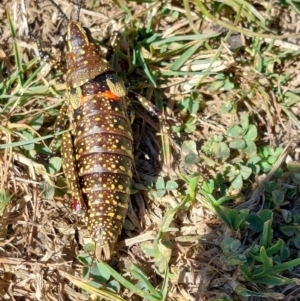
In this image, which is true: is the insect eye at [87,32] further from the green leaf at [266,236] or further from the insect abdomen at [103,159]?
the green leaf at [266,236]

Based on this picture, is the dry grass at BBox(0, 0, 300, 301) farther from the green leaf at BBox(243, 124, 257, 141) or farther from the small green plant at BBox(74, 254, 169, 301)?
the green leaf at BBox(243, 124, 257, 141)

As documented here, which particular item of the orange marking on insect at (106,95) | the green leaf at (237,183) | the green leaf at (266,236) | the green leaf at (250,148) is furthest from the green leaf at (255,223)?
the orange marking on insect at (106,95)

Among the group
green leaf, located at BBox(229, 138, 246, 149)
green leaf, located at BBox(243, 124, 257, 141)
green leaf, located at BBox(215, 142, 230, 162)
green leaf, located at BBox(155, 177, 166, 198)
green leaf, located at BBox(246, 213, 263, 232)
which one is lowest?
green leaf, located at BBox(246, 213, 263, 232)

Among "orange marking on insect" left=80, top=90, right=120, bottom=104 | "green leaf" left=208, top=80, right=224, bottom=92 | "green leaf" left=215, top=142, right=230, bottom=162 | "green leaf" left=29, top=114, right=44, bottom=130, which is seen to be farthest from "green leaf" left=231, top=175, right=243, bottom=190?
"green leaf" left=29, top=114, right=44, bottom=130

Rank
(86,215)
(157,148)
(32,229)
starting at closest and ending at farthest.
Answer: (86,215)
(32,229)
(157,148)

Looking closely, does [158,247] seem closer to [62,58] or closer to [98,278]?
[98,278]

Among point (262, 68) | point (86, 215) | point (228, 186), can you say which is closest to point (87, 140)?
point (86, 215)
